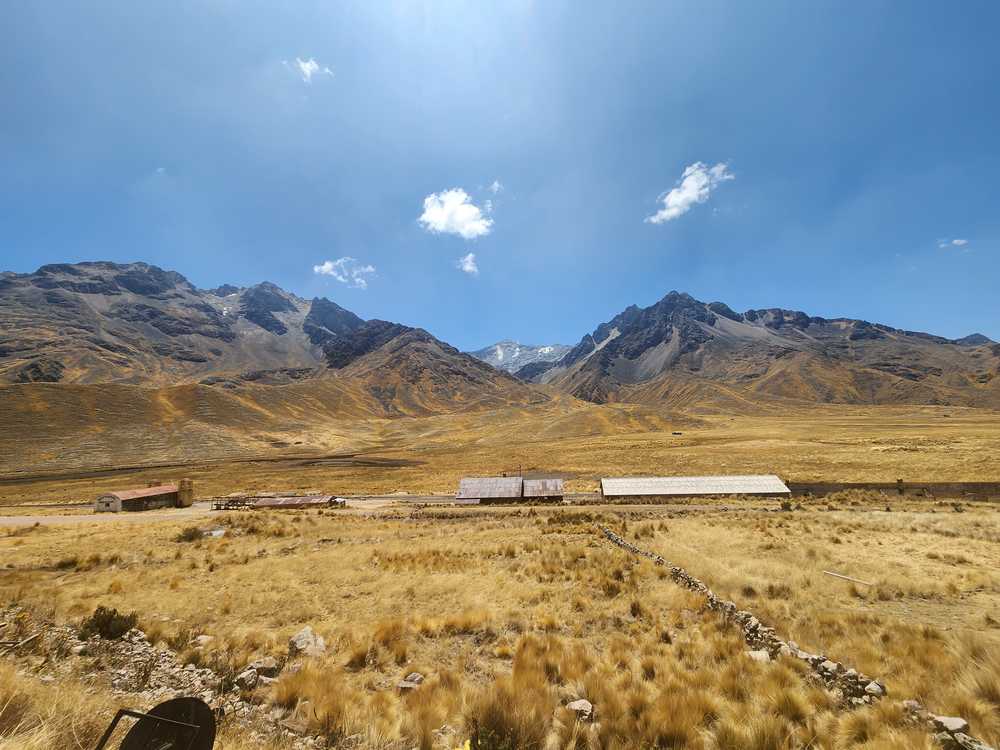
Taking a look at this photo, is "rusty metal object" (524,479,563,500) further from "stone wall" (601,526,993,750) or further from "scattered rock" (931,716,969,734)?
"scattered rock" (931,716,969,734)

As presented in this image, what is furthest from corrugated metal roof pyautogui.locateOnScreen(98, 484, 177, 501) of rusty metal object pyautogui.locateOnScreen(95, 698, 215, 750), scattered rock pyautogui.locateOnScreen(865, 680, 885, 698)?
scattered rock pyautogui.locateOnScreen(865, 680, 885, 698)

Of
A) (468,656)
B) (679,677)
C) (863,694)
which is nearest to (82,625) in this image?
(468,656)

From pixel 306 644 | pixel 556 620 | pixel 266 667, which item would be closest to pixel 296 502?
pixel 306 644

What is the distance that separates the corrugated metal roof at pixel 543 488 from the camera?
46.3 m

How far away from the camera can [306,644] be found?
11352 mm

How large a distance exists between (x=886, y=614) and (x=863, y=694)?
7.05m

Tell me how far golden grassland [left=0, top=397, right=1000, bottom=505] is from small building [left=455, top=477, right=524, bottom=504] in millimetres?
11603

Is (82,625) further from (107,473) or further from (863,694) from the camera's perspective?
(107,473)

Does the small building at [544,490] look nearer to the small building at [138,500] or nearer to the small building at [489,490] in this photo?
the small building at [489,490]

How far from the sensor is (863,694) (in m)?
7.93

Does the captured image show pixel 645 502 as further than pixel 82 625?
Yes

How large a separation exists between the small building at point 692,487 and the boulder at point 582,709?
38278mm

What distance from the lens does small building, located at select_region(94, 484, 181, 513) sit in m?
48.0

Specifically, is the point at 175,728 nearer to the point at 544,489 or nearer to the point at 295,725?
the point at 295,725
